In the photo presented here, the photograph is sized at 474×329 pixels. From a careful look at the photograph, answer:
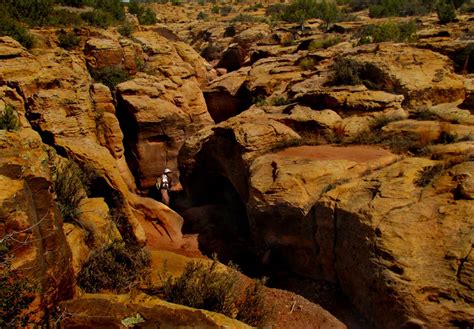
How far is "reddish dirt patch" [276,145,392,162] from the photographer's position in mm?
8992

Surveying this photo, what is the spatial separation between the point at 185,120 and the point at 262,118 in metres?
4.80

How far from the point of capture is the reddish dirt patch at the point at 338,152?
354 inches

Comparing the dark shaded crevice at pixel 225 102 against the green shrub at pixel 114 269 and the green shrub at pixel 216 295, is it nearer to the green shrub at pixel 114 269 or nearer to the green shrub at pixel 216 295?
the green shrub at pixel 114 269

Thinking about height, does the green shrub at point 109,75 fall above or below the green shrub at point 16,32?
below

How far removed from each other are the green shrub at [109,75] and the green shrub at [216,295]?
1175 cm

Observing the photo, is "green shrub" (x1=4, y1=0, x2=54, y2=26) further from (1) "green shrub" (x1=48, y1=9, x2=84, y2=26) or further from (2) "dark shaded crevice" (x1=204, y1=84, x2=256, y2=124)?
(2) "dark shaded crevice" (x1=204, y1=84, x2=256, y2=124)

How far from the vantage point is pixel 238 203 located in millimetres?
12039

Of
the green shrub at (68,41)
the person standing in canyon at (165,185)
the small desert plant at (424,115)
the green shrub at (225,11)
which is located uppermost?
the green shrub at (225,11)

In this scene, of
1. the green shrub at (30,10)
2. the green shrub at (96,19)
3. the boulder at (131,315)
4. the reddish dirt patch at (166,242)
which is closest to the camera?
the boulder at (131,315)

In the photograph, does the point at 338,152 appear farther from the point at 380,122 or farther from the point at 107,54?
the point at 107,54

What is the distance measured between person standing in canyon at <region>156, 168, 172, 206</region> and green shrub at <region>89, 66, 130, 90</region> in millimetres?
4347

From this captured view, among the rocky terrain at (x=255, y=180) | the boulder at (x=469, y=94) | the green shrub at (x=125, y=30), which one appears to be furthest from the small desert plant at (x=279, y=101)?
the green shrub at (x=125, y=30)

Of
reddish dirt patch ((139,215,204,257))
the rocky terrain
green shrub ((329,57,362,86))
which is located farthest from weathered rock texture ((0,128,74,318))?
green shrub ((329,57,362,86))

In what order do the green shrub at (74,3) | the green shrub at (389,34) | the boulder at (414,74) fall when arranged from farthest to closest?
the green shrub at (74,3)
the green shrub at (389,34)
the boulder at (414,74)
